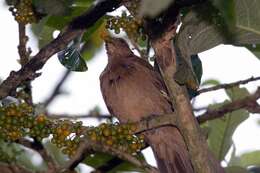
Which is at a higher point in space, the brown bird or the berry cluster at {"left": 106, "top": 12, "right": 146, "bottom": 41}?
the berry cluster at {"left": 106, "top": 12, "right": 146, "bottom": 41}

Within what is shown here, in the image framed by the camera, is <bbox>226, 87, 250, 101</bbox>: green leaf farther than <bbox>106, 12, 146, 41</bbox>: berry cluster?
Yes

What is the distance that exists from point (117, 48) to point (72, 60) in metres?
1.70

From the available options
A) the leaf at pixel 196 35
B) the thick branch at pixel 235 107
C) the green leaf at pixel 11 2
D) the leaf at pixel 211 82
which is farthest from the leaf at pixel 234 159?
the green leaf at pixel 11 2

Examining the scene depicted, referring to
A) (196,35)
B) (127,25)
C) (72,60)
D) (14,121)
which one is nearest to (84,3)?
(72,60)

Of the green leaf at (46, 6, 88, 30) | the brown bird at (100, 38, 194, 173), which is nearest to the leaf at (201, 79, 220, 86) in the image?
the brown bird at (100, 38, 194, 173)

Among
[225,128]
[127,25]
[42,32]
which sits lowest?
[225,128]

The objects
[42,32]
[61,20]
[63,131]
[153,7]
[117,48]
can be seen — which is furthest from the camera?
[117,48]

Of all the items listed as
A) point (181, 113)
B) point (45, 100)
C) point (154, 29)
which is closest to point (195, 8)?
point (154, 29)

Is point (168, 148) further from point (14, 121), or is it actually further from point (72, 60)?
point (14, 121)

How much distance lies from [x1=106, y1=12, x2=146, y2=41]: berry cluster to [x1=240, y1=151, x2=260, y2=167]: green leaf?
1264mm

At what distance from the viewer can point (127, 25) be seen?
238 centimetres

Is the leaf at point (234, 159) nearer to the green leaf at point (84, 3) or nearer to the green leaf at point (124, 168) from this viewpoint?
the green leaf at point (124, 168)

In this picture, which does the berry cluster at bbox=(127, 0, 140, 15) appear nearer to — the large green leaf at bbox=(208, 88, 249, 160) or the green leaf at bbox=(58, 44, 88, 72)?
the green leaf at bbox=(58, 44, 88, 72)

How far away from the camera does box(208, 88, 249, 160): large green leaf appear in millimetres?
3264
